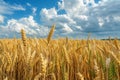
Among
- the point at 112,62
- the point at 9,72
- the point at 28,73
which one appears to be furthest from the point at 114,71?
the point at 9,72

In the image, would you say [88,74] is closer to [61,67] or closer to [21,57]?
[61,67]

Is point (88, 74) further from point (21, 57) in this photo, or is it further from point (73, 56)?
point (21, 57)

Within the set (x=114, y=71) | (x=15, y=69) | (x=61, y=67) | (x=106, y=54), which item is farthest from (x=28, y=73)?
(x=106, y=54)

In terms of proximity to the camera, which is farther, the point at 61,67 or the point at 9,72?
the point at 9,72

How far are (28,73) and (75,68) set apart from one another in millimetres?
434

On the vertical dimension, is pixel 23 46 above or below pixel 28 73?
above

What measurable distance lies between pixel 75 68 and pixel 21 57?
1.57 ft

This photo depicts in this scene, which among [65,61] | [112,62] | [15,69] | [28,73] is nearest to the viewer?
[28,73]

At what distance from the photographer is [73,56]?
199 centimetres

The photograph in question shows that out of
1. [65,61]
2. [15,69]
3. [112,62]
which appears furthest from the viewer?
[15,69]

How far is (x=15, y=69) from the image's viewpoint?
6.68ft

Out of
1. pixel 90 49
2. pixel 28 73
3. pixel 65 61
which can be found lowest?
pixel 28 73

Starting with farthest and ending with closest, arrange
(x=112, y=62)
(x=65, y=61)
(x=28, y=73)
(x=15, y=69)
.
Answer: (x=15, y=69) → (x=65, y=61) → (x=112, y=62) → (x=28, y=73)

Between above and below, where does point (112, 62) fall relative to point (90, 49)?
below
